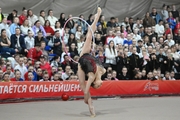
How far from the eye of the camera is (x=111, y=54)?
15266mm

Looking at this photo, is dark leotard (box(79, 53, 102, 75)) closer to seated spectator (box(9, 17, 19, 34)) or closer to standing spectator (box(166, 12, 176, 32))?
seated spectator (box(9, 17, 19, 34))

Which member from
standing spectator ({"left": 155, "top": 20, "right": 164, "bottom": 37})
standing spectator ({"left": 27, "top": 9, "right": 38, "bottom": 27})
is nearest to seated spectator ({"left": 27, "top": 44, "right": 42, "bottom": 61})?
standing spectator ({"left": 27, "top": 9, "right": 38, "bottom": 27})

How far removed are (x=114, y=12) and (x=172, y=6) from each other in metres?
3.04

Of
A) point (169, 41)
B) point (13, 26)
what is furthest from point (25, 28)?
point (169, 41)

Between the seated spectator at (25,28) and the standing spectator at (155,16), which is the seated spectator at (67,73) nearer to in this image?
the seated spectator at (25,28)

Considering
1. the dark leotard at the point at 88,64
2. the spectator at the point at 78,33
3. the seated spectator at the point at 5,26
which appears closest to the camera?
the dark leotard at the point at 88,64

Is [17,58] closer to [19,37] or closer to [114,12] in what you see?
[19,37]

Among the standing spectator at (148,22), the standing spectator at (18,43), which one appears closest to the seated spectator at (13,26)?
the standing spectator at (18,43)

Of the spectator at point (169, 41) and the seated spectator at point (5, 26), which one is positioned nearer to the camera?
the seated spectator at point (5, 26)

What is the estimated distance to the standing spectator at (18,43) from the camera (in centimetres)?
1416

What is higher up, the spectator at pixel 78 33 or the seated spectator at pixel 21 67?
the spectator at pixel 78 33

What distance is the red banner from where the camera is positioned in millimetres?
11727

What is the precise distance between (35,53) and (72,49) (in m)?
1.57

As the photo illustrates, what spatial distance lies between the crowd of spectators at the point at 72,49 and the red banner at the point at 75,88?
1.70 ft
